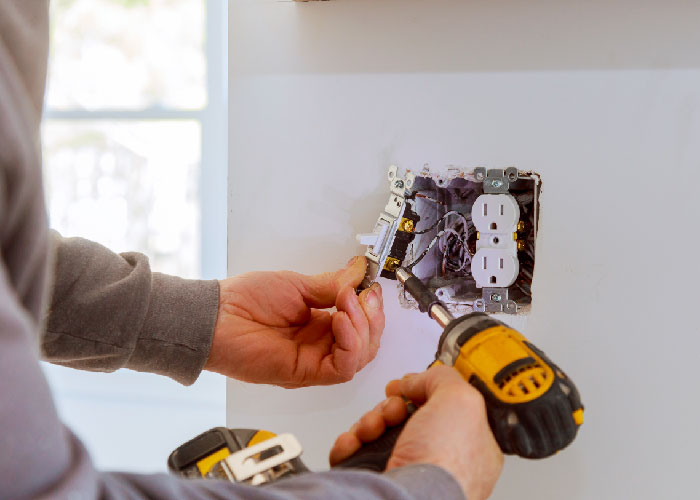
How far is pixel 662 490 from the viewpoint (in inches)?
37.7

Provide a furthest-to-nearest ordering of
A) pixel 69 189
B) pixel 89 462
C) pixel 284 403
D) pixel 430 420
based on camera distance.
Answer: pixel 69 189 < pixel 284 403 < pixel 430 420 < pixel 89 462

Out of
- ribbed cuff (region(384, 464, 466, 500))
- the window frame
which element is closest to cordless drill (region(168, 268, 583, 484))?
ribbed cuff (region(384, 464, 466, 500))

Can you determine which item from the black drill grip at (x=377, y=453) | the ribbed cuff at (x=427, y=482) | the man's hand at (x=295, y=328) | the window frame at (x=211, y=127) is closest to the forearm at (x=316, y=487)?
the ribbed cuff at (x=427, y=482)

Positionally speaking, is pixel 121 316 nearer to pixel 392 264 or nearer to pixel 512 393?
pixel 392 264

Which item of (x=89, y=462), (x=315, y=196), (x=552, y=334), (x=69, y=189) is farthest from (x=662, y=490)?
(x=69, y=189)

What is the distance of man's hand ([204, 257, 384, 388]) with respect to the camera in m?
0.87

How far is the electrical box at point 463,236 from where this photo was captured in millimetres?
908

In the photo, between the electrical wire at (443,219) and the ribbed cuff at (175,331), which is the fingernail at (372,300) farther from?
the ribbed cuff at (175,331)

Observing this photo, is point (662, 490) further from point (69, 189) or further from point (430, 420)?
point (69, 189)

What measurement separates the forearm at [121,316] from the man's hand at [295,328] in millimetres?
46

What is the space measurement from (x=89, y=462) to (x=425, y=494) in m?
0.29

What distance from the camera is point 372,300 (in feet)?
3.02

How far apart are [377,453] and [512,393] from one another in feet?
0.59

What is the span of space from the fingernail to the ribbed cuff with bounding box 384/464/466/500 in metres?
0.42
